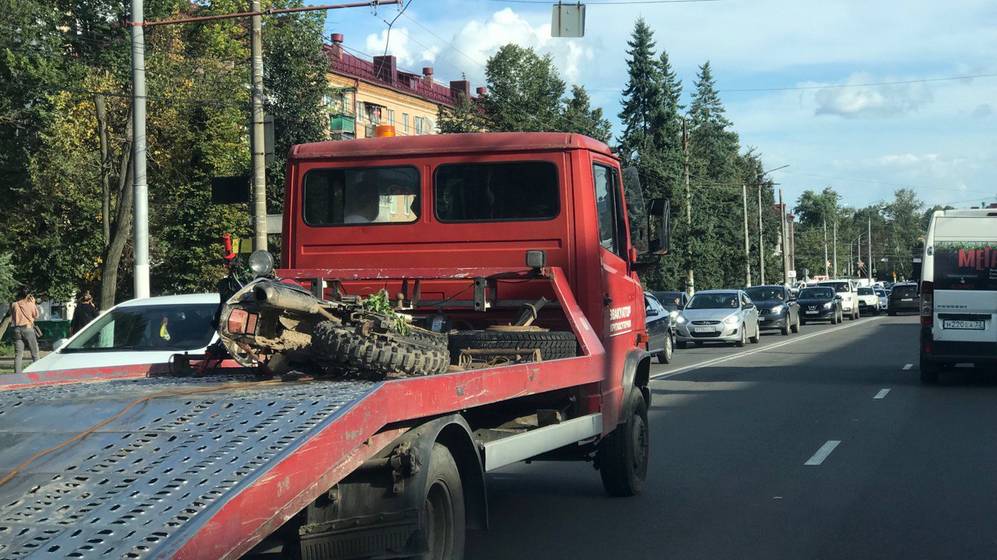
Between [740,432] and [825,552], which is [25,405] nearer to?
[825,552]

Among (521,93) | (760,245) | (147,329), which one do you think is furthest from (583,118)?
(147,329)

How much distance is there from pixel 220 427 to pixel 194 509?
0.71 metres

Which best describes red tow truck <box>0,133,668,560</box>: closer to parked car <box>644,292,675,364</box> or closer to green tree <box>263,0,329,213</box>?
parked car <box>644,292,675,364</box>

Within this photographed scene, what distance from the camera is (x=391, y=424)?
4.94 meters

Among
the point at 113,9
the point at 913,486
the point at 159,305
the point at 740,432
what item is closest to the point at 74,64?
the point at 113,9

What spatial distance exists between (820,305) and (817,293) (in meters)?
0.67

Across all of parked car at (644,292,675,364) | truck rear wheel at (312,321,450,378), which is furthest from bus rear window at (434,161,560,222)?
parked car at (644,292,675,364)

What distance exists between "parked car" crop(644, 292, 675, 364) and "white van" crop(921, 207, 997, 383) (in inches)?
267

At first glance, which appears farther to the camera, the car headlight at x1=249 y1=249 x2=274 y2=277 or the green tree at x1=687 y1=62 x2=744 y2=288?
the green tree at x1=687 y1=62 x2=744 y2=288

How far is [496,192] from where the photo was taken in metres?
8.64

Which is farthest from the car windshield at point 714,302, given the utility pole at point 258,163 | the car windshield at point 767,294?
A: the utility pole at point 258,163

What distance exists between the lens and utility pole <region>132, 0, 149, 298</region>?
62.7 ft

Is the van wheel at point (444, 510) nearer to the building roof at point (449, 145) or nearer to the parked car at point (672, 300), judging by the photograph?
the building roof at point (449, 145)

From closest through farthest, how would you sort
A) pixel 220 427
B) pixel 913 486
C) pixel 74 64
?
pixel 220 427
pixel 913 486
pixel 74 64
